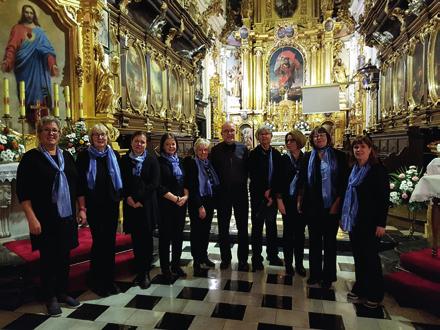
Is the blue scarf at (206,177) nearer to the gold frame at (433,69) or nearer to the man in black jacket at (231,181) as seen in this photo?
the man in black jacket at (231,181)

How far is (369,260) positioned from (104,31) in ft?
18.4

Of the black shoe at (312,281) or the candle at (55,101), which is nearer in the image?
the black shoe at (312,281)

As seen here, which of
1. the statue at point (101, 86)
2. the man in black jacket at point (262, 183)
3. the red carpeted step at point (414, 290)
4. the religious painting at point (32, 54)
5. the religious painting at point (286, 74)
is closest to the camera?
the red carpeted step at point (414, 290)

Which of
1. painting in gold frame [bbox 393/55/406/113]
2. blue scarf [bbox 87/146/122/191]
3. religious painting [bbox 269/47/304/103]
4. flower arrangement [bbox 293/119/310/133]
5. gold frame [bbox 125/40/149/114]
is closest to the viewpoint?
blue scarf [bbox 87/146/122/191]

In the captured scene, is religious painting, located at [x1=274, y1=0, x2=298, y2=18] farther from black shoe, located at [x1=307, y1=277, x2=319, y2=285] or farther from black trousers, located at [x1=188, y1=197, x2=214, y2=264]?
black shoe, located at [x1=307, y1=277, x2=319, y2=285]

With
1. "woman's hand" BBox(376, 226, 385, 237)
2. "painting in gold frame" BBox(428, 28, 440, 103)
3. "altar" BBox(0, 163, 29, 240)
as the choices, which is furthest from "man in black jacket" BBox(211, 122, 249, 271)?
"painting in gold frame" BBox(428, 28, 440, 103)

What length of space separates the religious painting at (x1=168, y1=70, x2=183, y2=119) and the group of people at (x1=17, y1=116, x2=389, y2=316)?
6641mm

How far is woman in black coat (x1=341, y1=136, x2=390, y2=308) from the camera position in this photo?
8.87ft

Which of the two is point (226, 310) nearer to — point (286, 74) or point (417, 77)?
point (417, 77)

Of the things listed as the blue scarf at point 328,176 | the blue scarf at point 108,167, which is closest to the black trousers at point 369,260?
the blue scarf at point 328,176

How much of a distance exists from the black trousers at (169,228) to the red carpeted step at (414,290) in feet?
7.12

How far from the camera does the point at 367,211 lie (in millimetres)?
2760

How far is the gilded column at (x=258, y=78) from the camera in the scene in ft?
59.3

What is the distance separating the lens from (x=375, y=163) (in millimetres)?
2750
